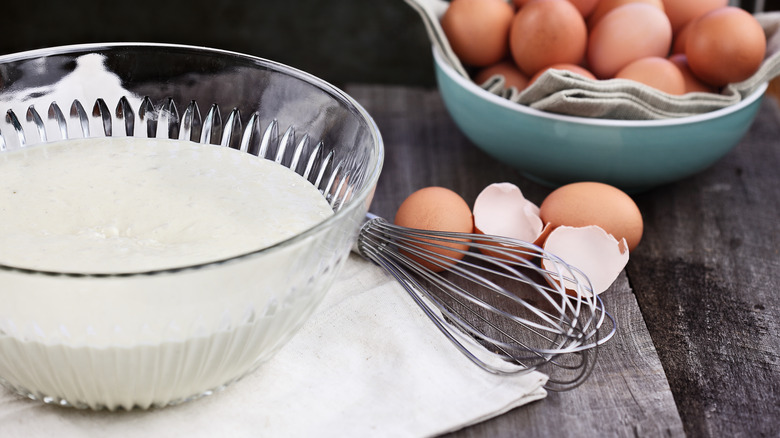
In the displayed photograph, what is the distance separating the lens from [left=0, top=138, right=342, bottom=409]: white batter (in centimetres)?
56

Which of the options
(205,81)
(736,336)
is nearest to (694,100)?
(736,336)

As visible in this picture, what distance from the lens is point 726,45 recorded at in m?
1.05

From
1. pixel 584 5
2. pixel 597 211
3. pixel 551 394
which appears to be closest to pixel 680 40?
pixel 584 5

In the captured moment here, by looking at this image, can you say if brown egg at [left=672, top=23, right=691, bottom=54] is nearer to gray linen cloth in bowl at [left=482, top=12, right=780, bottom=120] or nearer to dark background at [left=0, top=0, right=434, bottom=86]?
gray linen cloth in bowl at [left=482, top=12, right=780, bottom=120]

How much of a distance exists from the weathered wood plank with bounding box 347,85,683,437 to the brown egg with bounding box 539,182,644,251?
0.06 metres

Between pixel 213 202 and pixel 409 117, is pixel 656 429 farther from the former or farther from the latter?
pixel 409 117

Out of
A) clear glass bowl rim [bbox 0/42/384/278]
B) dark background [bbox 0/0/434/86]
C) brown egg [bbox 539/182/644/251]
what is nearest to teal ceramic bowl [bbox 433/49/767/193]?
brown egg [bbox 539/182/644/251]

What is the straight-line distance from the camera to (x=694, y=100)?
105 centimetres

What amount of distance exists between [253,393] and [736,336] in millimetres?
523

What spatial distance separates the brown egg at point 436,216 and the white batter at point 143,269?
0.53ft

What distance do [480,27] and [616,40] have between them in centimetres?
19

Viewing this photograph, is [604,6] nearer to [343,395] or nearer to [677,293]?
[677,293]

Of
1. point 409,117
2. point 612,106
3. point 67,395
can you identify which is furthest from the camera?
point 409,117

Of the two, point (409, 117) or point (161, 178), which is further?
point (409, 117)
